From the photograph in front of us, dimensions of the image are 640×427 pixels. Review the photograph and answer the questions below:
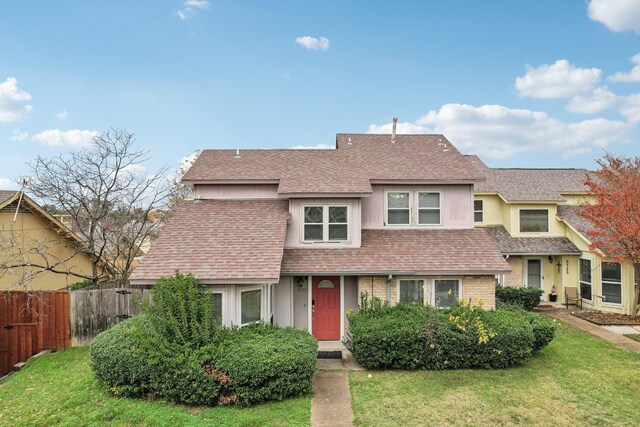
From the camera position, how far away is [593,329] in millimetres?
13836

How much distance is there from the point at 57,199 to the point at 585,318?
24090 millimetres

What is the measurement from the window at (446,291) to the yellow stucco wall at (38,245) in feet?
47.2

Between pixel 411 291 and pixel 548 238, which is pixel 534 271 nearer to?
pixel 548 238

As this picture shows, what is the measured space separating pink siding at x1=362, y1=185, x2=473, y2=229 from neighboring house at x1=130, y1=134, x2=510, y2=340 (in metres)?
0.04

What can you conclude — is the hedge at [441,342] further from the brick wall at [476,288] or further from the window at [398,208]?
the window at [398,208]

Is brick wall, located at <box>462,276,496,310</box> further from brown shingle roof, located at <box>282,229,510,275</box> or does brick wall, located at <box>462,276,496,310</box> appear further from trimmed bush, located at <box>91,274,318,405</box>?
trimmed bush, located at <box>91,274,318,405</box>

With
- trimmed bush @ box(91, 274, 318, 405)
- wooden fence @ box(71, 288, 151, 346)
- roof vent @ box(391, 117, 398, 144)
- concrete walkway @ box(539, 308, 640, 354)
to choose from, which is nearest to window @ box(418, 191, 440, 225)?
roof vent @ box(391, 117, 398, 144)

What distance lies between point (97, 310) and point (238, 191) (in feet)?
21.3

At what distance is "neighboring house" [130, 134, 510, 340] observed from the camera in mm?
→ 10586

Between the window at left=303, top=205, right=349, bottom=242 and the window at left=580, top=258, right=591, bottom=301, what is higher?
the window at left=303, top=205, right=349, bottom=242

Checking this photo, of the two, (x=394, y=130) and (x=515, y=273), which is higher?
(x=394, y=130)


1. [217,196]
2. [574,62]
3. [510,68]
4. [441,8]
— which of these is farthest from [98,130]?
[574,62]

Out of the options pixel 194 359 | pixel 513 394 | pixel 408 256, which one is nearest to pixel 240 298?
pixel 194 359

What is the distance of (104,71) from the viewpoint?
688 inches
